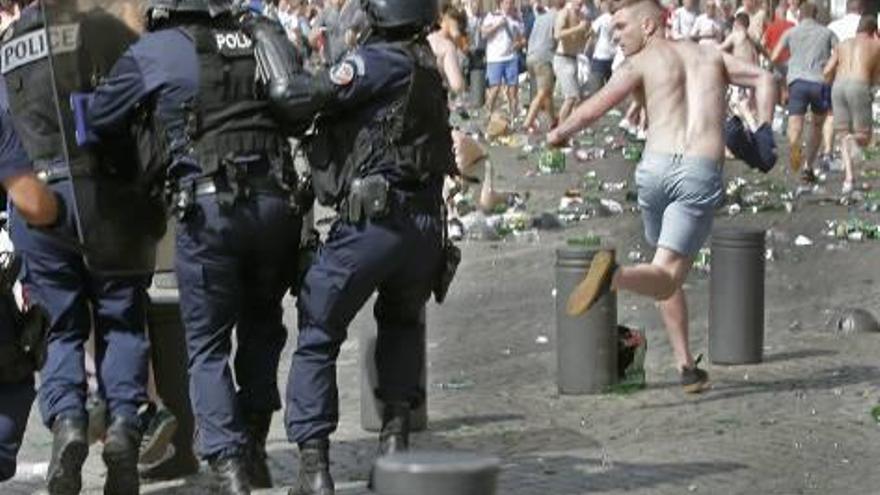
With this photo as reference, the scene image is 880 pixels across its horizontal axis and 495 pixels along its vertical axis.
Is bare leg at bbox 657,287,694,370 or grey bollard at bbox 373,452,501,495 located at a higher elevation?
grey bollard at bbox 373,452,501,495

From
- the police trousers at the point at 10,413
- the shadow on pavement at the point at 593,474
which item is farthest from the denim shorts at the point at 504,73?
the police trousers at the point at 10,413

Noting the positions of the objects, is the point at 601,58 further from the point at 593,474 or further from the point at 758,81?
the point at 593,474

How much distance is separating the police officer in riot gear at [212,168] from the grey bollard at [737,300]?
444cm

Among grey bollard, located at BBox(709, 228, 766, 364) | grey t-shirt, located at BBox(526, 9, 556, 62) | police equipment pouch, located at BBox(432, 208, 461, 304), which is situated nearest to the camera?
police equipment pouch, located at BBox(432, 208, 461, 304)

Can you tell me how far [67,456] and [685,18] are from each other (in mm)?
24822

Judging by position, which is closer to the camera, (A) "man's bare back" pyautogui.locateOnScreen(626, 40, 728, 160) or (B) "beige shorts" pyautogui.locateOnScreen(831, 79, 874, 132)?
(A) "man's bare back" pyautogui.locateOnScreen(626, 40, 728, 160)

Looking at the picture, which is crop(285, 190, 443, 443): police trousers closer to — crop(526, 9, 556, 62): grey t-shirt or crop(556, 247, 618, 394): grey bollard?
crop(556, 247, 618, 394): grey bollard

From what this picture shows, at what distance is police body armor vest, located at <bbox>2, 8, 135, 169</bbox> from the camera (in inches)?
352

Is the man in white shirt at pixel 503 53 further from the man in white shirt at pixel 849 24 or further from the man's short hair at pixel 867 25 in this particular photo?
the man's short hair at pixel 867 25

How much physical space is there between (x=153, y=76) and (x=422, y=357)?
5.37ft

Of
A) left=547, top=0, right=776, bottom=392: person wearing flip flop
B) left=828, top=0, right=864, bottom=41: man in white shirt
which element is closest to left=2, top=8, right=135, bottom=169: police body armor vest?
left=547, top=0, right=776, bottom=392: person wearing flip flop

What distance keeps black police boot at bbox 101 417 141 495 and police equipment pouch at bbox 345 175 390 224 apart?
1.16m

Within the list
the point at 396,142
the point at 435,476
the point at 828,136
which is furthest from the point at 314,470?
the point at 828,136

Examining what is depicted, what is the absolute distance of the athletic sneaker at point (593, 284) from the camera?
10.3 m
